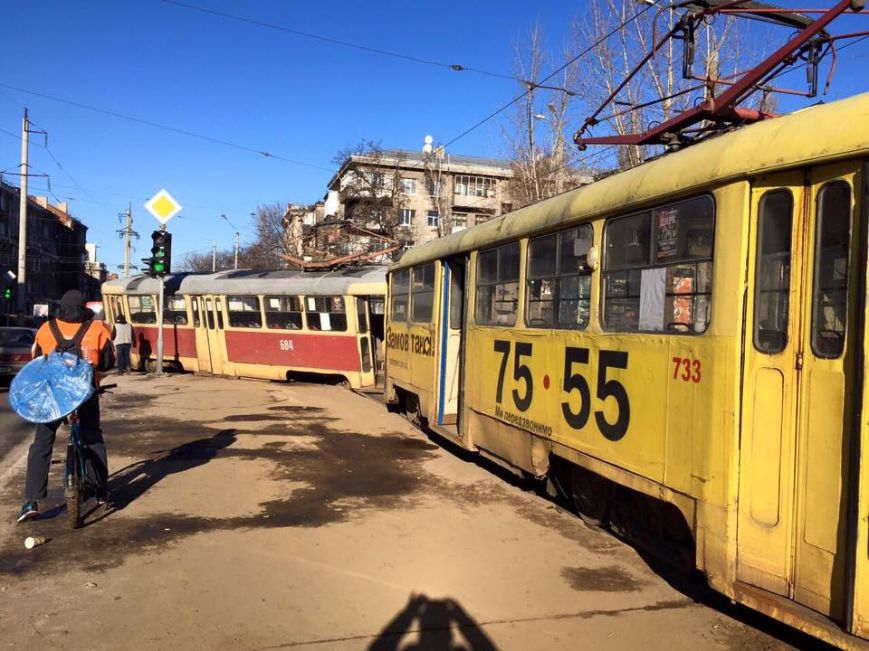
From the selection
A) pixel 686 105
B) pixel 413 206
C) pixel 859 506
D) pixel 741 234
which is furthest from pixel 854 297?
pixel 413 206

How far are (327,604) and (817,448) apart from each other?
2.85 meters

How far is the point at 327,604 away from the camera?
13.8 ft

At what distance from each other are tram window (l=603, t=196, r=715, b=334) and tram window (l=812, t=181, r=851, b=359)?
1.95 ft

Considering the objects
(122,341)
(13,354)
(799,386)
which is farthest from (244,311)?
(799,386)

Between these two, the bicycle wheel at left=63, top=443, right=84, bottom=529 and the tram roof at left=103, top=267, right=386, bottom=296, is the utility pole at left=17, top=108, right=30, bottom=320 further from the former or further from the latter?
the bicycle wheel at left=63, top=443, right=84, bottom=529

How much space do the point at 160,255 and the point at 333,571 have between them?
1340 centimetres

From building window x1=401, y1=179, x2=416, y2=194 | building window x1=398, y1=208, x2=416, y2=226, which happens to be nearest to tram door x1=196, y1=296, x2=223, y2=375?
building window x1=401, y1=179, x2=416, y2=194

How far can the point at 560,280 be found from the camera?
5.63 m

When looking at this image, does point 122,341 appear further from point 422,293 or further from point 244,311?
point 422,293

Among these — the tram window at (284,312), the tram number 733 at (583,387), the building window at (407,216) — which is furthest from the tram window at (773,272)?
the building window at (407,216)

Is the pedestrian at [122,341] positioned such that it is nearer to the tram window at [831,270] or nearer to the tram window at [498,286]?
the tram window at [498,286]

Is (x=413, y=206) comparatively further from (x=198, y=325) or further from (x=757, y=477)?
(x=757, y=477)

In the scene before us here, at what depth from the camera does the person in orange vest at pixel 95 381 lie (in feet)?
17.8

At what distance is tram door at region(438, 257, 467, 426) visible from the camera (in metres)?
8.62
